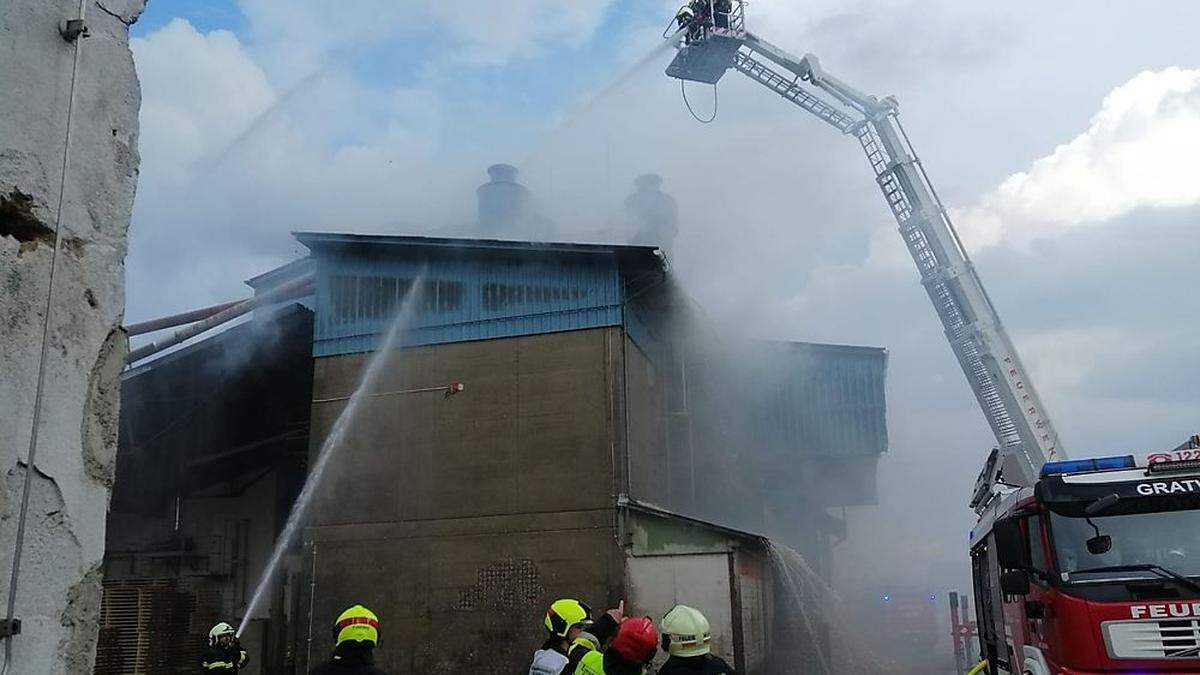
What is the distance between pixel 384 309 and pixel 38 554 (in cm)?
1406

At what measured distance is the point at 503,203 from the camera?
898 inches

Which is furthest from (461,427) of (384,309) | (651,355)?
(651,355)

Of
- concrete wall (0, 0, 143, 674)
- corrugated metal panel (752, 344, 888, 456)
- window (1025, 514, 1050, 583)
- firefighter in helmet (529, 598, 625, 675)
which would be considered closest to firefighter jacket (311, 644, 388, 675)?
concrete wall (0, 0, 143, 674)

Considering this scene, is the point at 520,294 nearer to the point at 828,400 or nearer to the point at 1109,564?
the point at 1109,564

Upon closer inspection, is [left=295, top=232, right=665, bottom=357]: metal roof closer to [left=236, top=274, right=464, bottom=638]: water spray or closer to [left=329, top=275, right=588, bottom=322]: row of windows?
[left=329, top=275, right=588, bottom=322]: row of windows

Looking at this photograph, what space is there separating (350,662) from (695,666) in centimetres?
141

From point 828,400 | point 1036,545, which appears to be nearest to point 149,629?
point 1036,545

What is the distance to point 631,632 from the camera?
3730 millimetres

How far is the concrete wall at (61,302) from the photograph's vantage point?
2713 mm

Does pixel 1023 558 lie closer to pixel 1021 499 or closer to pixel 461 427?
pixel 1021 499

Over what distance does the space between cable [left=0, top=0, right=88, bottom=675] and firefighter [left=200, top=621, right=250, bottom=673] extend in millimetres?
7147

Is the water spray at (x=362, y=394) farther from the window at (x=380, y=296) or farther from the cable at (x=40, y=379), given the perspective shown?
the cable at (x=40, y=379)

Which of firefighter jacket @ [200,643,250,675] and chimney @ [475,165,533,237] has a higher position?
chimney @ [475,165,533,237]

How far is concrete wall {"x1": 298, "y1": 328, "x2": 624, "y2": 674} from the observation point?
14.7 metres
